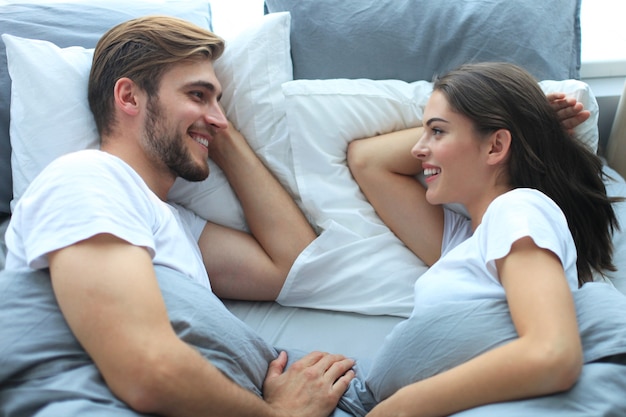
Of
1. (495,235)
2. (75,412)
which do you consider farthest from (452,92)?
(75,412)

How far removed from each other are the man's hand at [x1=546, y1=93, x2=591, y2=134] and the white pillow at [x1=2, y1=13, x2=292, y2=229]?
0.65 m

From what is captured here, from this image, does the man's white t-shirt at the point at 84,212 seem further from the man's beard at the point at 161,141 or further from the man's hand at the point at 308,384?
the man's hand at the point at 308,384

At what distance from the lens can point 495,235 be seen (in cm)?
109

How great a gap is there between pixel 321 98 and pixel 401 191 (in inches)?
12.6

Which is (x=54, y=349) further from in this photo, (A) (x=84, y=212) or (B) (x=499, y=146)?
(B) (x=499, y=146)

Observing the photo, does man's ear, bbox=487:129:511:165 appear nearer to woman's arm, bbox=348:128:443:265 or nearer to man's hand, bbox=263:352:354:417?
woman's arm, bbox=348:128:443:265

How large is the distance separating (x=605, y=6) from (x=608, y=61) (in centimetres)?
33

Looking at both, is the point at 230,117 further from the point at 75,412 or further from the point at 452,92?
the point at 75,412

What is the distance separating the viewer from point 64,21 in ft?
5.46

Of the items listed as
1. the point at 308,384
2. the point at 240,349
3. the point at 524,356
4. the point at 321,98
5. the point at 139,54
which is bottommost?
the point at 308,384

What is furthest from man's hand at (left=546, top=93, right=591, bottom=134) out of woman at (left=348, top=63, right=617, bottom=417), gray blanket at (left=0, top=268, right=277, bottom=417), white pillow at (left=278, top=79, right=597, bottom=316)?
gray blanket at (left=0, top=268, right=277, bottom=417)

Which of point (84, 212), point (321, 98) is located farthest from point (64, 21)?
point (84, 212)

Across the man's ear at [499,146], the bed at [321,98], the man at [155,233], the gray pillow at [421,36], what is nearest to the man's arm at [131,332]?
the man at [155,233]

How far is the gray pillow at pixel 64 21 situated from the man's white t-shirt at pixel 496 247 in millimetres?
967
